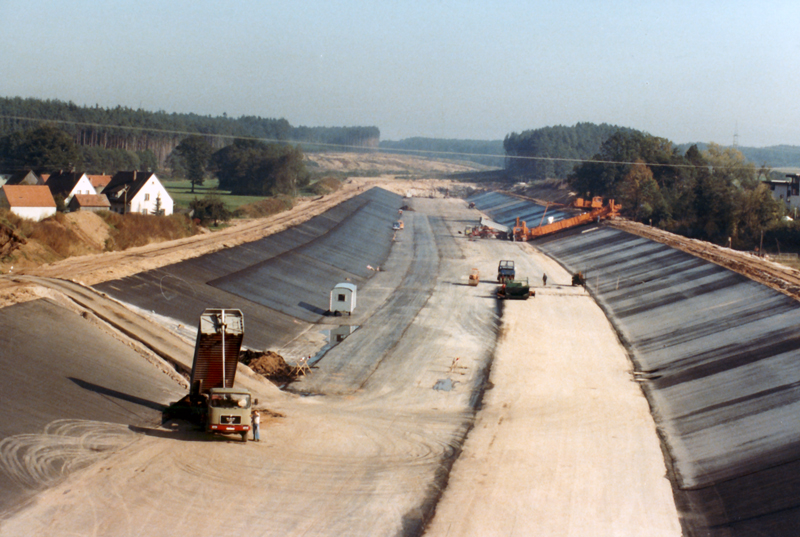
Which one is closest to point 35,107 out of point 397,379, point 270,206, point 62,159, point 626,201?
point 62,159

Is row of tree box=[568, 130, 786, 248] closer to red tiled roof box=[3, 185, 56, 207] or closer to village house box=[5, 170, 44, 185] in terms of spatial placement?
red tiled roof box=[3, 185, 56, 207]

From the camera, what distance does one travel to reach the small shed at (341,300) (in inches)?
1822

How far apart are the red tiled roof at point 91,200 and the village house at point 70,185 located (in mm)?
3451

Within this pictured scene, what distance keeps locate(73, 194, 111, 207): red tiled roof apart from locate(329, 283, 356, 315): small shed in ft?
113

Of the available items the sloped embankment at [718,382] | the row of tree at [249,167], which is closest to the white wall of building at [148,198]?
the sloped embankment at [718,382]

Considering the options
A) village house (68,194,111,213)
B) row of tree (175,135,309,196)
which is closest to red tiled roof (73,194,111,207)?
village house (68,194,111,213)

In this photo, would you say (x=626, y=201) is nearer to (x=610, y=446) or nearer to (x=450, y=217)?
(x=450, y=217)

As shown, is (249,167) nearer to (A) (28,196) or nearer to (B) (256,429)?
(A) (28,196)

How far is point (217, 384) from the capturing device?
80.3ft

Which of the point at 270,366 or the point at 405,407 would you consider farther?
the point at 270,366

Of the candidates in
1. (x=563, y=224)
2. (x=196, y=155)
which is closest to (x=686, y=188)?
(x=563, y=224)

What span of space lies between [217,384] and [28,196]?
154ft

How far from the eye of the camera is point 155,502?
19.0 meters

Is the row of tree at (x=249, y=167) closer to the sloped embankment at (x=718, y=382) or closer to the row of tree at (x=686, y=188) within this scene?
the row of tree at (x=686, y=188)
